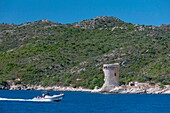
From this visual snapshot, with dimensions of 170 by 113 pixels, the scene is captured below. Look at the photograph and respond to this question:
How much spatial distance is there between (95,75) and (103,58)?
11.8 m

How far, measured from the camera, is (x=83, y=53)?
140 m

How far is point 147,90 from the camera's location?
355 feet

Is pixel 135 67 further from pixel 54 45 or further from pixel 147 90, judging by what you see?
pixel 54 45

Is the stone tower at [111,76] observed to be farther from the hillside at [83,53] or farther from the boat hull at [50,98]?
the boat hull at [50,98]

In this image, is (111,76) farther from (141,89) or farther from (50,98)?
(50,98)

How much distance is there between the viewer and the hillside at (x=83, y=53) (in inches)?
4798

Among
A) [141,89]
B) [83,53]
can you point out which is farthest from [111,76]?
[83,53]

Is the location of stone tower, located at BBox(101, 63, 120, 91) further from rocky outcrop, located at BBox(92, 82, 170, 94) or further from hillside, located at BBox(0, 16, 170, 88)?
hillside, located at BBox(0, 16, 170, 88)

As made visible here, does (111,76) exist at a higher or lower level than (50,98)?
higher

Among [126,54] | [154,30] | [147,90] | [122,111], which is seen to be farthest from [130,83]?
[154,30]

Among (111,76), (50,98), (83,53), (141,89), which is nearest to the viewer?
(50,98)

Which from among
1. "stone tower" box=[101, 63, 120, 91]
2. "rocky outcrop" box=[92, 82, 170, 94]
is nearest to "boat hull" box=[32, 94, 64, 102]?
"stone tower" box=[101, 63, 120, 91]

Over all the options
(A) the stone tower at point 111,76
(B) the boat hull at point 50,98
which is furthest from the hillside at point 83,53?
(B) the boat hull at point 50,98

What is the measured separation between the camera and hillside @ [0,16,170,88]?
121875 millimetres
